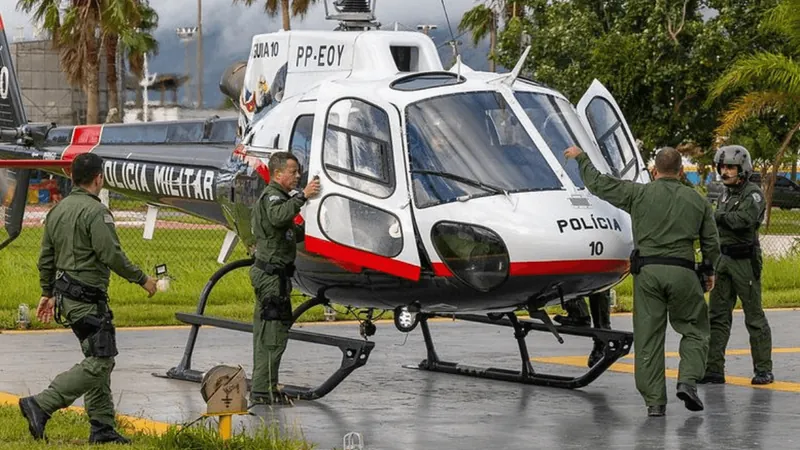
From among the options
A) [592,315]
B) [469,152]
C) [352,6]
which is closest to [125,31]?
[352,6]

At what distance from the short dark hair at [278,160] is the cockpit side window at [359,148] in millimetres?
308

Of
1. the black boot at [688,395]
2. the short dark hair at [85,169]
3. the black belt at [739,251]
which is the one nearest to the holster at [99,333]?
the short dark hair at [85,169]

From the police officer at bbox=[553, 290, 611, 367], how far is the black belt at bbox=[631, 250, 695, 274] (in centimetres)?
175

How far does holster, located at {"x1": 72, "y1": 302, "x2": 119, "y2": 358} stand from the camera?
9531 mm

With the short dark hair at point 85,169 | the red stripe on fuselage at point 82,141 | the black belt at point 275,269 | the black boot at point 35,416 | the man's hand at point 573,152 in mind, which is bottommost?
the black boot at point 35,416

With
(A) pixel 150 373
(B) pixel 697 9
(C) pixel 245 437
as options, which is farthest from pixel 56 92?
(C) pixel 245 437

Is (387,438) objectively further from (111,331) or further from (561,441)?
(111,331)

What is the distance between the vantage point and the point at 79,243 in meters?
9.62

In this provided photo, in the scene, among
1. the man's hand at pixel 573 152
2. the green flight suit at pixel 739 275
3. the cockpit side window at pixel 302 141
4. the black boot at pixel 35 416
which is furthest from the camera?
the green flight suit at pixel 739 275

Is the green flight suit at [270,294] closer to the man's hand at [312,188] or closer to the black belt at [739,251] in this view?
the man's hand at [312,188]

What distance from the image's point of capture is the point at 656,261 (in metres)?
10.9

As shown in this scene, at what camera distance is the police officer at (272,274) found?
11438 millimetres

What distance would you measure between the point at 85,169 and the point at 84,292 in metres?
0.78

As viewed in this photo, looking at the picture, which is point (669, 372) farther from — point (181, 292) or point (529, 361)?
point (181, 292)
